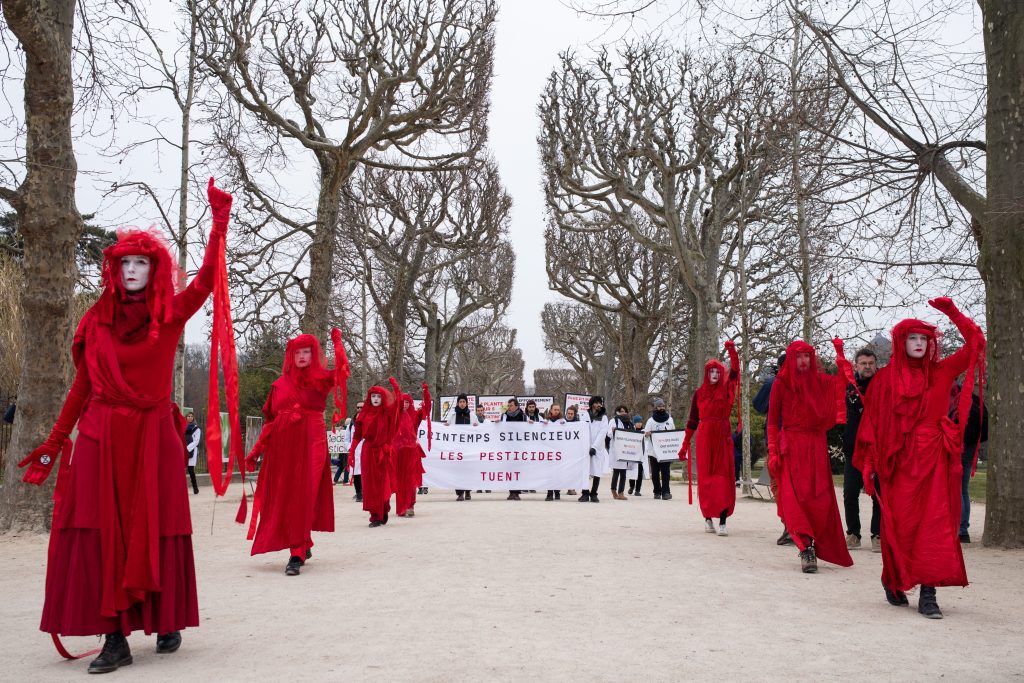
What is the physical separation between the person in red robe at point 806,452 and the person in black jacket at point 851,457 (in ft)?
1.64

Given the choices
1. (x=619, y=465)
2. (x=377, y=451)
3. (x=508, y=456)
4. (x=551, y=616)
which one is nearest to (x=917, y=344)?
(x=551, y=616)

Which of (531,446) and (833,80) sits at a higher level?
(833,80)

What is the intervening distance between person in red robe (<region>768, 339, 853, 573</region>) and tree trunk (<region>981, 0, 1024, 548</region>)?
7.30 ft

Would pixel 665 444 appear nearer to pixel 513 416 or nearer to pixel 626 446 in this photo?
pixel 626 446

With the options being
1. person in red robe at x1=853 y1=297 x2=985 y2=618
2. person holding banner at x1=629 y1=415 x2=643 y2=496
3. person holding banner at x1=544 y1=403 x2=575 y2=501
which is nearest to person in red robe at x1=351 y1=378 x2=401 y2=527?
person holding banner at x1=544 y1=403 x2=575 y2=501

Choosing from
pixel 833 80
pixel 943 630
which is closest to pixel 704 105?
pixel 833 80

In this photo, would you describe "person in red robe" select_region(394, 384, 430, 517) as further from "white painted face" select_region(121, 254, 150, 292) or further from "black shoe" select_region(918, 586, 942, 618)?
"white painted face" select_region(121, 254, 150, 292)

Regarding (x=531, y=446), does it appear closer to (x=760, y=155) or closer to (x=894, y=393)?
(x=760, y=155)

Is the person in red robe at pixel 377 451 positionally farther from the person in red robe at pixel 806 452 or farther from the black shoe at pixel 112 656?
the black shoe at pixel 112 656

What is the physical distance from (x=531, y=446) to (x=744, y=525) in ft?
21.5

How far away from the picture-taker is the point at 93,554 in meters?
5.01

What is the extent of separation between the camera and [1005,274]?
405 inches

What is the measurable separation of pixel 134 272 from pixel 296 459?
3923 millimetres

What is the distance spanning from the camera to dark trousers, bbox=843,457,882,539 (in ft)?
33.2
